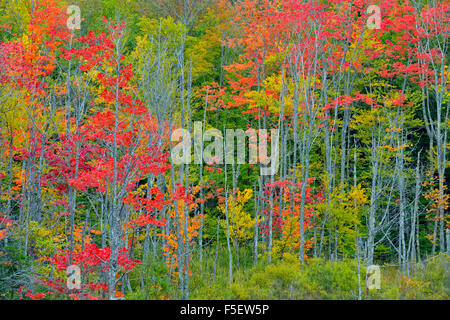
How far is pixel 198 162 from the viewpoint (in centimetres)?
1970

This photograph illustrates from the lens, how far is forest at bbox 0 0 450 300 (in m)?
13.0

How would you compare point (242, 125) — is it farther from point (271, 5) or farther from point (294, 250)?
point (294, 250)

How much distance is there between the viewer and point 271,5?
64.9ft

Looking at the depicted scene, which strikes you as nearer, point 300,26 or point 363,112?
point 300,26

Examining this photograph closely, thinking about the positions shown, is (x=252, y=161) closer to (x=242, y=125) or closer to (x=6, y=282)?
(x=242, y=125)

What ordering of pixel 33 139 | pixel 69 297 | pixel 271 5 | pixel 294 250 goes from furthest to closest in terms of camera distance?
1. pixel 271 5
2. pixel 294 250
3. pixel 33 139
4. pixel 69 297

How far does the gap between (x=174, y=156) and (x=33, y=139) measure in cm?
570

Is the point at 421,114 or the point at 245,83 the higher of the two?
the point at 245,83

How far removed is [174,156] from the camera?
53.9ft

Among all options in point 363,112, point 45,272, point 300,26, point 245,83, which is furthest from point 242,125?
point 45,272

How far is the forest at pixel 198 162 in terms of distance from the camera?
13.0m

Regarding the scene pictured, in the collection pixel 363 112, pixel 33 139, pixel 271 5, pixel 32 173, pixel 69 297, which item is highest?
pixel 271 5
